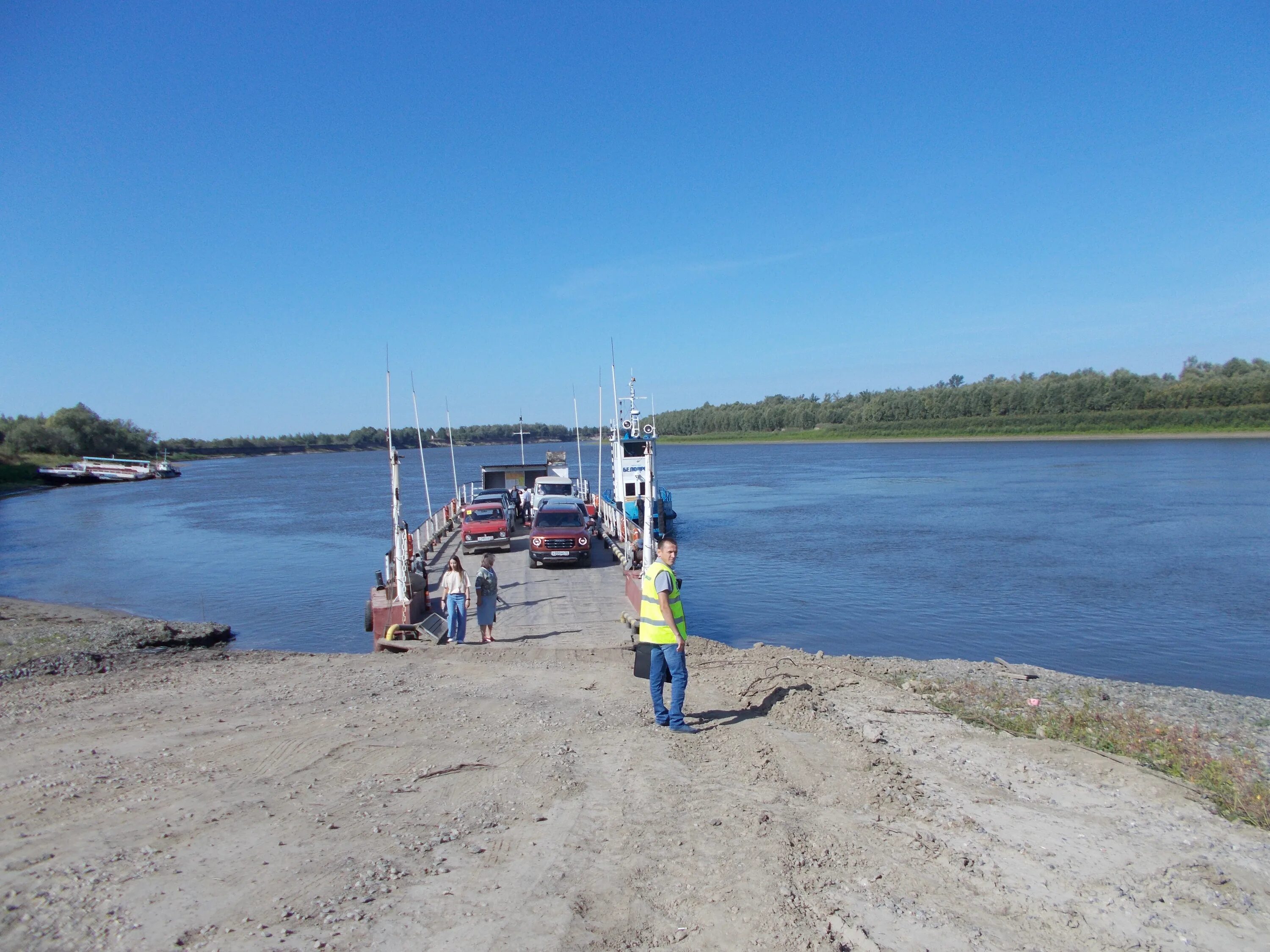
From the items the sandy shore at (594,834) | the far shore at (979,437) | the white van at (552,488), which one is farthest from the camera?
the far shore at (979,437)

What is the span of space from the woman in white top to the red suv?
23.0 ft

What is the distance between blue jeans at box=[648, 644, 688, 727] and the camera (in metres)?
7.96

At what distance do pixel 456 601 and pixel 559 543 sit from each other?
296 inches

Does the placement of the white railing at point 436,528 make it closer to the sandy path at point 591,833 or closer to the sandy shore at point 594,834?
the sandy path at point 591,833

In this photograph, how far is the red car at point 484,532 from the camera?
24.4m

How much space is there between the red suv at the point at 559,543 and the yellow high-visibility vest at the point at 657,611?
1304 cm

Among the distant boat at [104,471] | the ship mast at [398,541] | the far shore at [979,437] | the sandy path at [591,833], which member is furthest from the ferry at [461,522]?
the far shore at [979,437]

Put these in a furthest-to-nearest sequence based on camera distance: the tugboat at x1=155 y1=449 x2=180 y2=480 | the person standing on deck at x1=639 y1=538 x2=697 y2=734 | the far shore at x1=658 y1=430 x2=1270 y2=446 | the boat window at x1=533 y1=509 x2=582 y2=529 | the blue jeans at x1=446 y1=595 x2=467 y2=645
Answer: the tugboat at x1=155 y1=449 x2=180 y2=480 → the far shore at x1=658 y1=430 x2=1270 y2=446 → the boat window at x1=533 y1=509 x2=582 y2=529 → the blue jeans at x1=446 y1=595 x2=467 y2=645 → the person standing on deck at x1=639 y1=538 x2=697 y2=734

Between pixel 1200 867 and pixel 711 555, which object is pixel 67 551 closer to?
pixel 711 555

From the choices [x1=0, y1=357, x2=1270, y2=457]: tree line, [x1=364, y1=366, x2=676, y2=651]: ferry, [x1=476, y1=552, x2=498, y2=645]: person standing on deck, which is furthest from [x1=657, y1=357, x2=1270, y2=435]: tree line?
[x1=476, y1=552, x2=498, y2=645]: person standing on deck

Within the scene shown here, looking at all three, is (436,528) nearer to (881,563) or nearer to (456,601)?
(456,601)

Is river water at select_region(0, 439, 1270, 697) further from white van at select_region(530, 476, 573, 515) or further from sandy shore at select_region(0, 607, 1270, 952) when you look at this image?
sandy shore at select_region(0, 607, 1270, 952)

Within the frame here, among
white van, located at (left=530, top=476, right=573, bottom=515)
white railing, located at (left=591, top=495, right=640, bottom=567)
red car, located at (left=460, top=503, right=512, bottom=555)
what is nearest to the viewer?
white railing, located at (left=591, top=495, right=640, bottom=567)

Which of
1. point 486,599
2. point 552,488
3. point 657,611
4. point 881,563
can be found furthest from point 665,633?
point 552,488
